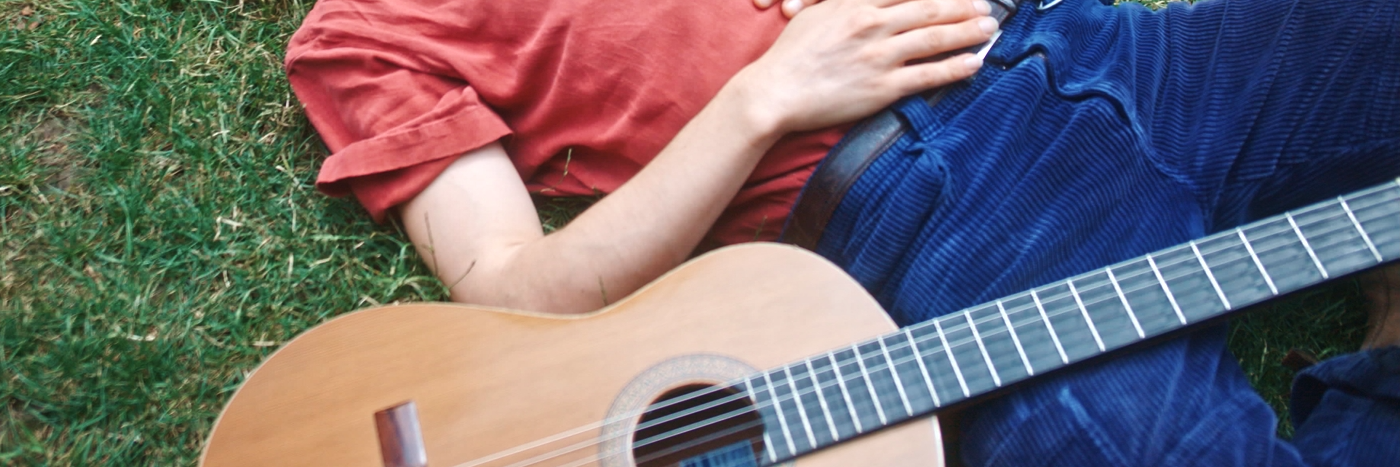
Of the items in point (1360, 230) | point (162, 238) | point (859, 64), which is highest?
point (859, 64)

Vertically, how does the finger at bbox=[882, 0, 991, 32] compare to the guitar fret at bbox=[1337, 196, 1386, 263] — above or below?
above

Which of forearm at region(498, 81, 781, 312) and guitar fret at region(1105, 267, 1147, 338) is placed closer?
guitar fret at region(1105, 267, 1147, 338)

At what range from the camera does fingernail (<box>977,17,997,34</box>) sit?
1161 millimetres

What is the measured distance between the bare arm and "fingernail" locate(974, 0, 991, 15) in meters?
0.01

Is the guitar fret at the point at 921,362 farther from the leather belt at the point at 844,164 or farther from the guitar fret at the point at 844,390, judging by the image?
the leather belt at the point at 844,164

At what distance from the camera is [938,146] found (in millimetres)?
1124

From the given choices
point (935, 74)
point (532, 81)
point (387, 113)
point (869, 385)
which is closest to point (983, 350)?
point (869, 385)

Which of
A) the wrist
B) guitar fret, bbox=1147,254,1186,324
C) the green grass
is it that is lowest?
the green grass

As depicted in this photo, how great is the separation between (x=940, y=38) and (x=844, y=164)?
0.73 feet

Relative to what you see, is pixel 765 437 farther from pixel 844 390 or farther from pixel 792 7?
pixel 792 7

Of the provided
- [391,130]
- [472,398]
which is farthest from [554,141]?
[472,398]

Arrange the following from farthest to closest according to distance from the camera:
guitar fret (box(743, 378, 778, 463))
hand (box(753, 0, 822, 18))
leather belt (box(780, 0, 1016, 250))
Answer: hand (box(753, 0, 822, 18)) → leather belt (box(780, 0, 1016, 250)) → guitar fret (box(743, 378, 778, 463))

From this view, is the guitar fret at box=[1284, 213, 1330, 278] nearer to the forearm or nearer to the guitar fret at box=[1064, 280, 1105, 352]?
the guitar fret at box=[1064, 280, 1105, 352]

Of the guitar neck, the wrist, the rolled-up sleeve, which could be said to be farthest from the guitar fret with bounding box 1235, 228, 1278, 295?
the rolled-up sleeve
